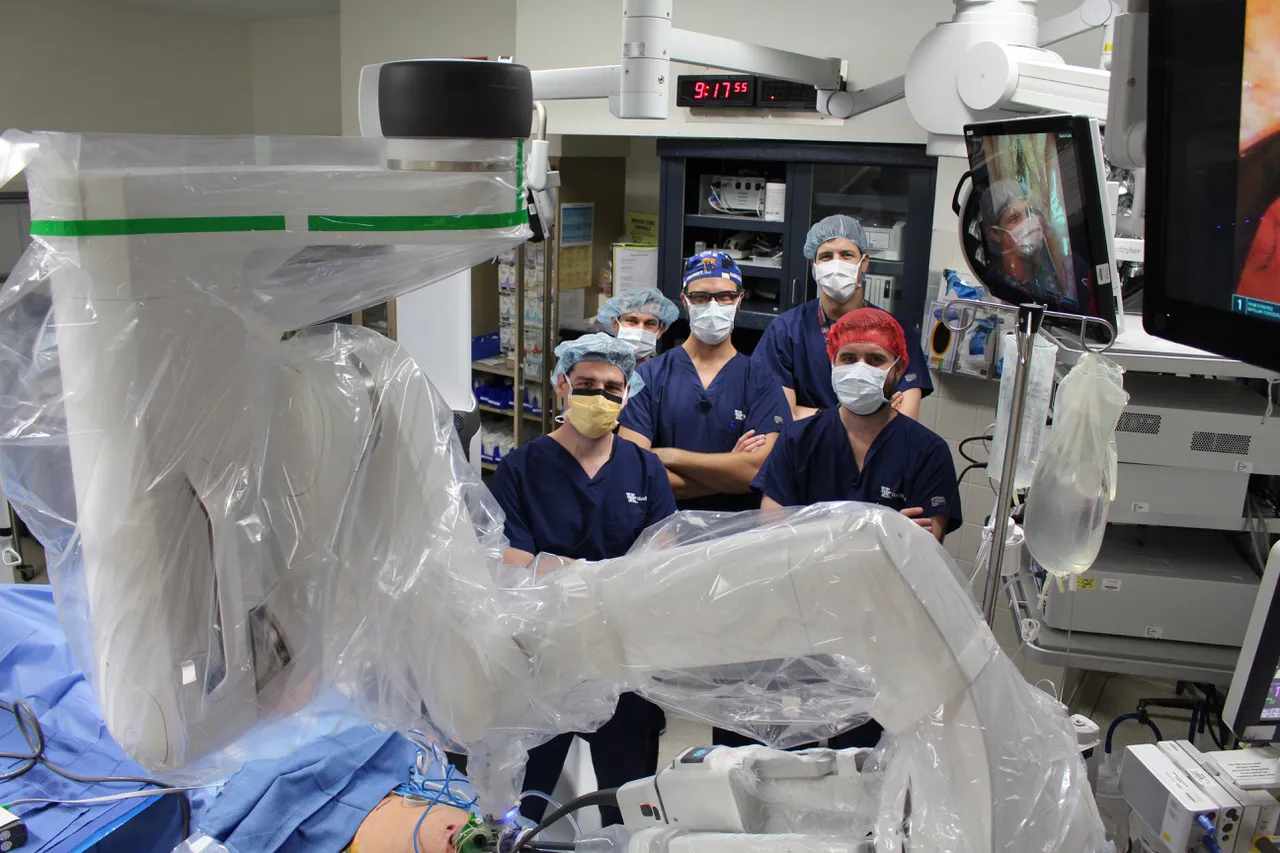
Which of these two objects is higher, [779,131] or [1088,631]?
[779,131]

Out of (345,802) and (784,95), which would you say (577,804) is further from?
(784,95)

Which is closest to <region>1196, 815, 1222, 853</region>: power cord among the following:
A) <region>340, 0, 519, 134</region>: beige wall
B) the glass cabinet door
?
the glass cabinet door

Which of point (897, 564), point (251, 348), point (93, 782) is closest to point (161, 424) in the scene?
point (251, 348)

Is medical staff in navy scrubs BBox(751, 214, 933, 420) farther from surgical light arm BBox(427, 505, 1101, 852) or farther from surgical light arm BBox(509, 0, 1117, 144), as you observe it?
surgical light arm BBox(427, 505, 1101, 852)

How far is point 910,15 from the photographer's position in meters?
3.46

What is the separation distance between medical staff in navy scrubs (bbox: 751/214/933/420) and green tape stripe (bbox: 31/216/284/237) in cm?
260

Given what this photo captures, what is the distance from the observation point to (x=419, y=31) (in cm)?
458

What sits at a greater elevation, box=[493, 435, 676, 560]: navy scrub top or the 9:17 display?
the 9:17 display

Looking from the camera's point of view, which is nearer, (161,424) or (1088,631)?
(161,424)

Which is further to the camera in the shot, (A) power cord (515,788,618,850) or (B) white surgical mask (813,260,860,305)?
(B) white surgical mask (813,260,860,305)

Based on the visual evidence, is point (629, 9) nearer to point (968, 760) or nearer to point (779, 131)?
point (779, 131)

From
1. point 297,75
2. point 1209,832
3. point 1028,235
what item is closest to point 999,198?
point 1028,235

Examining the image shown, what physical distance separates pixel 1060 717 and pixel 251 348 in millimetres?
740

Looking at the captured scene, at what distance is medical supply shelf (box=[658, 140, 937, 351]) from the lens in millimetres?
3568
